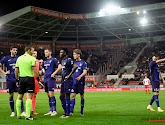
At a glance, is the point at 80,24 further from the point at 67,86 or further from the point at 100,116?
the point at 67,86

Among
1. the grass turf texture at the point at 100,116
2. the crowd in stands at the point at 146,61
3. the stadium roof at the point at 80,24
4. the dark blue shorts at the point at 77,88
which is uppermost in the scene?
the stadium roof at the point at 80,24

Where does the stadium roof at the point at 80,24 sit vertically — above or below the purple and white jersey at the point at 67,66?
above

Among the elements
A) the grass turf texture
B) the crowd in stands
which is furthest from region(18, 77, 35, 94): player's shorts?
the crowd in stands

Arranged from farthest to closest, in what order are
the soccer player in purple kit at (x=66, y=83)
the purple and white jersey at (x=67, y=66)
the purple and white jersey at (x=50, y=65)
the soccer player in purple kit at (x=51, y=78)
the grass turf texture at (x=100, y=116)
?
A: the purple and white jersey at (x=50, y=65) < the soccer player in purple kit at (x=51, y=78) < the purple and white jersey at (x=67, y=66) < the soccer player in purple kit at (x=66, y=83) < the grass turf texture at (x=100, y=116)

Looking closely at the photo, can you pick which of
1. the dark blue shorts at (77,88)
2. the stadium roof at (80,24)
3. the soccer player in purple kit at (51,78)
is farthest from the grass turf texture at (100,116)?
the stadium roof at (80,24)

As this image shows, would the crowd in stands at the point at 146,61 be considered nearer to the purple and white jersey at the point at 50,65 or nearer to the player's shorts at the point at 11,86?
the purple and white jersey at the point at 50,65

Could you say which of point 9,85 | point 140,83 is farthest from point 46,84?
point 140,83

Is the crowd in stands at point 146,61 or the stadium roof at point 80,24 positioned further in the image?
the crowd in stands at point 146,61

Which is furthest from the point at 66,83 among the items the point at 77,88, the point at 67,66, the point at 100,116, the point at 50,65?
the point at 100,116

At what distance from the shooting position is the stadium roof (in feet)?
129

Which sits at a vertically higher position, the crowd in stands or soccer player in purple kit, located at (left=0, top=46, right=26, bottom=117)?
the crowd in stands

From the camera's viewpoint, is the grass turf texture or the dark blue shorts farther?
the dark blue shorts

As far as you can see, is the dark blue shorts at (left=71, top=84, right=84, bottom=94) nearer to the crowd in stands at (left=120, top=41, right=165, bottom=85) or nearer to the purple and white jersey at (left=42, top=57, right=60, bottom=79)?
the purple and white jersey at (left=42, top=57, right=60, bottom=79)

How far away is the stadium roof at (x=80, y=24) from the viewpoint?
39.3 metres
